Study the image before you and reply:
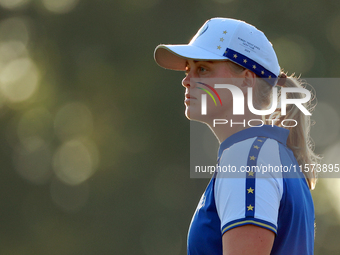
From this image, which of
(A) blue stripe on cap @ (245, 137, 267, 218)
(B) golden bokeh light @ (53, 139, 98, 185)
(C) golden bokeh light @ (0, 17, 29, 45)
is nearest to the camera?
(A) blue stripe on cap @ (245, 137, 267, 218)

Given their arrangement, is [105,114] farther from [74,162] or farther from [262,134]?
[262,134]

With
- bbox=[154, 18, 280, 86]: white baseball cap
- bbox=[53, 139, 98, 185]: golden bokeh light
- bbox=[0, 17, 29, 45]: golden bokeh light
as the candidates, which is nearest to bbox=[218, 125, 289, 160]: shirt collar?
bbox=[154, 18, 280, 86]: white baseball cap

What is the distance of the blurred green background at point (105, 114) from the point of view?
8820 millimetres

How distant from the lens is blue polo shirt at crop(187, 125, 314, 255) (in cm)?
115

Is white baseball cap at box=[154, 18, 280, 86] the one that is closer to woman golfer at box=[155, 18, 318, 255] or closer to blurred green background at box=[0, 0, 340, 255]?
woman golfer at box=[155, 18, 318, 255]

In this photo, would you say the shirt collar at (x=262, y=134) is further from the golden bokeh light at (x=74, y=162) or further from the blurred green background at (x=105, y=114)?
the golden bokeh light at (x=74, y=162)

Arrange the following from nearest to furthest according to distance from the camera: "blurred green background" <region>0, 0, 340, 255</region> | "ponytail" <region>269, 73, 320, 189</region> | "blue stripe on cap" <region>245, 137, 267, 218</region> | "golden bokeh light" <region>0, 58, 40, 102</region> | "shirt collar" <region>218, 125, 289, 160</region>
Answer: "blue stripe on cap" <region>245, 137, 267, 218</region> < "shirt collar" <region>218, 125, 289, 160</region> < "ponytail" <region>269, 73, 320, 189</region> < "blurred green background" <region>0, 0, 340, 255</region> < "golden bokeh light" <region>0, 58, 40, 102</region>

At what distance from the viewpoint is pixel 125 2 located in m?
9.86

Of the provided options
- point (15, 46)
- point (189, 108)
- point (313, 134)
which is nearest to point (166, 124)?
point (313, 134)

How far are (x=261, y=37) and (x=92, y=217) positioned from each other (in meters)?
7.82

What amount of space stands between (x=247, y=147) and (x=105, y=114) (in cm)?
816

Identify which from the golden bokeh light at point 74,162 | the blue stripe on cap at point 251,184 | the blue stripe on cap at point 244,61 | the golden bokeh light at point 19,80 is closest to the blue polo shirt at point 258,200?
the blue stripe on cap at point 251,184

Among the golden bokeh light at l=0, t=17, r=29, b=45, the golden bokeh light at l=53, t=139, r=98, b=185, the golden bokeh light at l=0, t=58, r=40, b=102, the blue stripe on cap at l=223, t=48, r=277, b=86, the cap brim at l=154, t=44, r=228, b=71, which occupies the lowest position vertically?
the blue stripe on cap at l=223, t=48, r=277, b=86

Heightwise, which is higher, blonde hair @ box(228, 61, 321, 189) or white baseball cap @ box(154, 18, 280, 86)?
white baseball cap @ box(154, 18, 280, 86)
